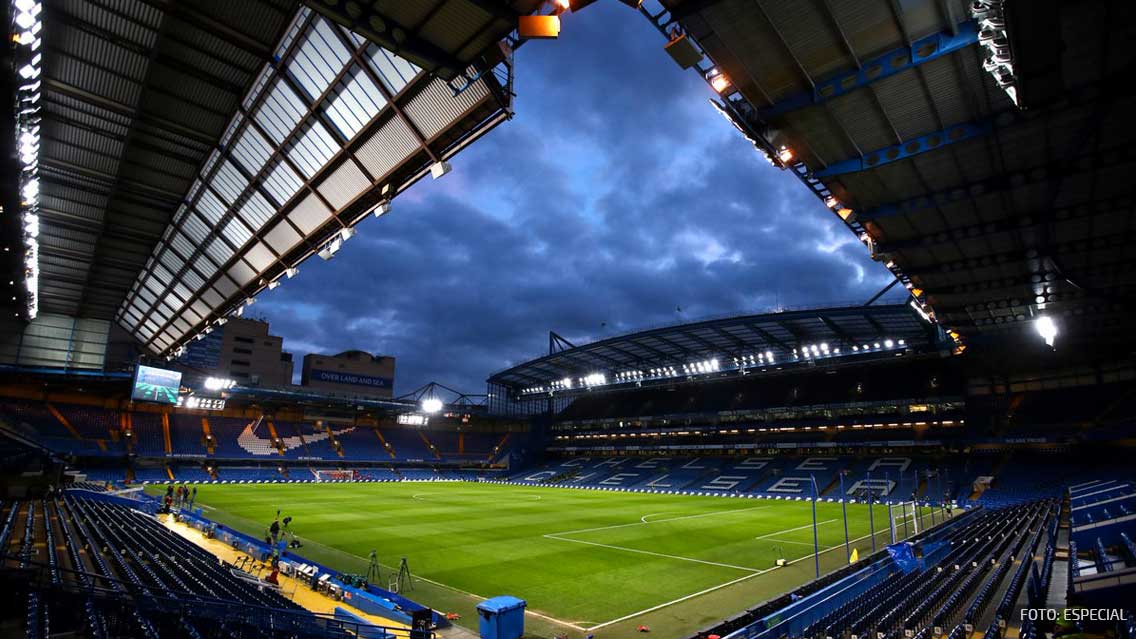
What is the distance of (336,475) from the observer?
217 feet

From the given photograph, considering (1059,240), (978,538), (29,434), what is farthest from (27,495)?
(1059,240)

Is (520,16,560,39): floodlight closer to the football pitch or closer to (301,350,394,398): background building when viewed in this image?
the football pitch

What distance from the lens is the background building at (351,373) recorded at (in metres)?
98.3

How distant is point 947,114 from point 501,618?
53.3 ft

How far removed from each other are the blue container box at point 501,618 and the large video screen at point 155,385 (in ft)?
141

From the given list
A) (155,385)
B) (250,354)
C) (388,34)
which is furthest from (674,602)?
(250,354)

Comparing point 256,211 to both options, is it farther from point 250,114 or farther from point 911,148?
point 911,148

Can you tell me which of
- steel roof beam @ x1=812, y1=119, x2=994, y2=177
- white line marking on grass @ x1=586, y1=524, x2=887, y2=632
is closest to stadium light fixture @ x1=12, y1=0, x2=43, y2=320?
white line marking on grass @ x1=586, y1=524, x2=887, y2=632

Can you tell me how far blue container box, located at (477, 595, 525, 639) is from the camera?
1190 centimetres

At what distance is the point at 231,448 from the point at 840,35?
71519 millimetres

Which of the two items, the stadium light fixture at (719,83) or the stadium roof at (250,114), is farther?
the stadium light fixture at (719,83)

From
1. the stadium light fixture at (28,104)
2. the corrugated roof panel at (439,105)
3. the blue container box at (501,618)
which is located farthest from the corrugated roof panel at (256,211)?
the blue container box at (501,618)

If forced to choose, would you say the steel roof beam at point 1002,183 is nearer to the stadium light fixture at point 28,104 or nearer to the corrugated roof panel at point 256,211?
the corrugated roof panel at point 256,211

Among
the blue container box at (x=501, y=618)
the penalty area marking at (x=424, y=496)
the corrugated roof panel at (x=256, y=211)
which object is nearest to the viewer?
the blue container box at (x=501, y=618)
